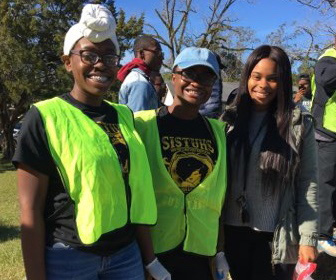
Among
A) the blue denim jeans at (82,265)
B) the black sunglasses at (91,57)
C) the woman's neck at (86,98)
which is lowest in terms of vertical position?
the blue denim jeans at (82,265)

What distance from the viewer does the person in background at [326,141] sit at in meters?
4.21

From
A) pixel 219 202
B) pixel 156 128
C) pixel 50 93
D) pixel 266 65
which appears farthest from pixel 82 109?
pixel 50 93

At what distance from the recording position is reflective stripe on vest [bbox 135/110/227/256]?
2266 millimetres

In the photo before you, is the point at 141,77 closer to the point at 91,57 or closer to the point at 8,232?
the point at 91,57

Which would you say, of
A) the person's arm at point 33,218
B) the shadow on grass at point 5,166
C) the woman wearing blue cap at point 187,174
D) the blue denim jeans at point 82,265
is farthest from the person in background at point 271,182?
the shadow on grass at point 5,166

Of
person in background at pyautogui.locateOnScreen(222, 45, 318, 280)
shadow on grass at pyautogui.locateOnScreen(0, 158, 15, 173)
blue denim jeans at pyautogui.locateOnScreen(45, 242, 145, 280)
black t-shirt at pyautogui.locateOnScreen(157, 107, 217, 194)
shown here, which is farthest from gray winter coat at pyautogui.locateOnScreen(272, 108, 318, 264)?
shadow on grass at pyautogui.locateOnScreen(0, 158, 15, 173)

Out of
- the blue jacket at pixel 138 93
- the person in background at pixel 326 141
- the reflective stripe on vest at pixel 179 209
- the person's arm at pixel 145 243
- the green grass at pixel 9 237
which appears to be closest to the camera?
the person's arm at pixel 145 243

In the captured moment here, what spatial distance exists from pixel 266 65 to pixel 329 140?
2.17 metres

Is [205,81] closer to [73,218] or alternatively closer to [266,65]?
[266,65]

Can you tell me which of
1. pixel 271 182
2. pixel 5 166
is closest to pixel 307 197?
pixel 271 182

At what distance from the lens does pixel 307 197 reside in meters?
2.54

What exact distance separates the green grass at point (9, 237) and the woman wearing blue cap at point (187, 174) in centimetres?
269

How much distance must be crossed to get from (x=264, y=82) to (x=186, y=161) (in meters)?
0.72

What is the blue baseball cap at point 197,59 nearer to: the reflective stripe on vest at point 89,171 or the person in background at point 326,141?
the reflective stripe on vest at point 89,171
